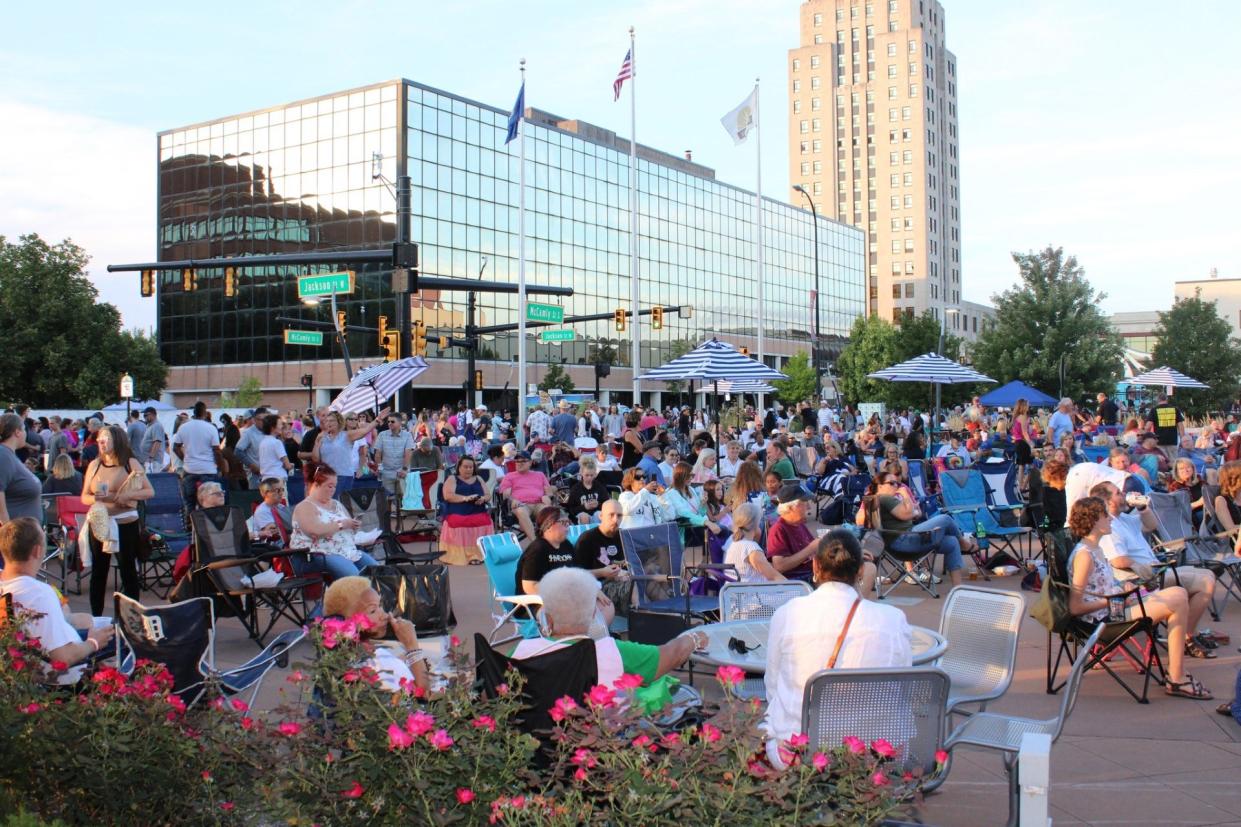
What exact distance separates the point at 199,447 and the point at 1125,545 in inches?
483

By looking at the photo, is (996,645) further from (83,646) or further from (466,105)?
(466,105)

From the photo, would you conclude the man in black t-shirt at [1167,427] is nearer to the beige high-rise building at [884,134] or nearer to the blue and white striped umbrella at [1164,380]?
the blue and white striped umbrella at [1164,380]

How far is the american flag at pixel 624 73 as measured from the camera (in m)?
31.0

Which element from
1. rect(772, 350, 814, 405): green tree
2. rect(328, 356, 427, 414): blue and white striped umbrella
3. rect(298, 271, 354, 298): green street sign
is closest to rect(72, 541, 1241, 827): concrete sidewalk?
rect(328, 356, 427, 414): blue and white striped umbrella

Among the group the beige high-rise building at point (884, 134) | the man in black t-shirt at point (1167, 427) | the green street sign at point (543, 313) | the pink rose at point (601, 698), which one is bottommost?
the pink rose at point (601, 698)

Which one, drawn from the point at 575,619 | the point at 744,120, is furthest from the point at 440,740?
the point at 744,120

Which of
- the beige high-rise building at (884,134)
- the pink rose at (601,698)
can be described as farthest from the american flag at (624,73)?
the beige high-rise building at (884,134)

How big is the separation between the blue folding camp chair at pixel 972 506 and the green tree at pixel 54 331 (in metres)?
44.7

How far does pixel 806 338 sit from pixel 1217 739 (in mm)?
94022

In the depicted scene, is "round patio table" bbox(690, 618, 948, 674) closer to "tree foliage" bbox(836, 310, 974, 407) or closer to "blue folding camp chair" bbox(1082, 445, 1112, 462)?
"blue folding camp chair" bbox(1082, 445, 1112, 462)

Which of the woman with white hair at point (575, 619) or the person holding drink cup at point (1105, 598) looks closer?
the woman with white hair at point (575, 619)

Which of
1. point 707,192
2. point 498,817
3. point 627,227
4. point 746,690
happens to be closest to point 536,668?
point 498,817

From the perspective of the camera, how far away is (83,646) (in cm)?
540

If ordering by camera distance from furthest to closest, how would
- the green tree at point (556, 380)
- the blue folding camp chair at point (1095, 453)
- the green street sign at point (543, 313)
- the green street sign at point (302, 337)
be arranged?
1. the green tree at point (556, 380)
2. the green street sign at point (302, 337)
3. the green street sign at point (543, 313)
4. the blue folding camp chair at point (1095, 453)
